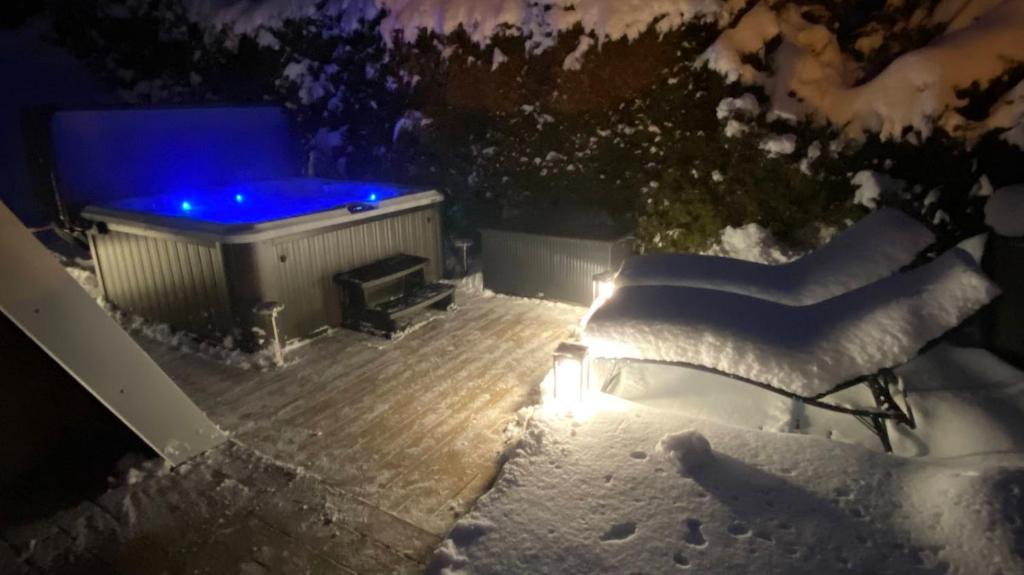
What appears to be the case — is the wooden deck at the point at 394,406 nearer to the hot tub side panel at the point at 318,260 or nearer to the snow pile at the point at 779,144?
the hot tub side panel at the point at 318,260

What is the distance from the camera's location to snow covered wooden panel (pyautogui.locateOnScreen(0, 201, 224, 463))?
2.48 metres

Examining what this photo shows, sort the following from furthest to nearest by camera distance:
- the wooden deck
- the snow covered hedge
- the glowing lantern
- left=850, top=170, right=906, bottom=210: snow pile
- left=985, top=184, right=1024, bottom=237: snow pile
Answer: left=850, top=170, right=906, bottom=210: snow pile → the snow covered hedge → left=985, top=184, right=1024, bottom=237: snow pile → the glowing lantern → the wooden deck

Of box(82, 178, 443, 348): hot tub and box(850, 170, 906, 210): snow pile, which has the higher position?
box(850, 170, 906, 210): snow pile

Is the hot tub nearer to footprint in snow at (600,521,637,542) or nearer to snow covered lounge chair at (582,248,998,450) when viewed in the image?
snow covered lounge chair at (582,248,998,450)

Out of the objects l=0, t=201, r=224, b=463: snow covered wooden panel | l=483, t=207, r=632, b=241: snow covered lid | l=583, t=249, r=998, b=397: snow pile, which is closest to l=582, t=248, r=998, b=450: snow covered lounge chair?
l=583, t=249, r=998, b=397: snow pile

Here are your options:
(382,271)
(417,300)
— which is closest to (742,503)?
(417,300)

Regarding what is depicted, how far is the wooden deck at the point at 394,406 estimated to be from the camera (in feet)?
8.80

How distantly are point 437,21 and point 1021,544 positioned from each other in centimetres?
569

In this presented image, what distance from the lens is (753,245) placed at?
4.69 meters

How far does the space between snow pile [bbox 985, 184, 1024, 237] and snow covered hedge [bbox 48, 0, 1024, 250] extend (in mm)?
224

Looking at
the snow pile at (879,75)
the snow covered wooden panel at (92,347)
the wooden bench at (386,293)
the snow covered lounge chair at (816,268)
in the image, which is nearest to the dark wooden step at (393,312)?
the wooden bench at (386,293)

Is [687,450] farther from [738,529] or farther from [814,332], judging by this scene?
[814,332]

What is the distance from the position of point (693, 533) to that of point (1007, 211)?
281cm

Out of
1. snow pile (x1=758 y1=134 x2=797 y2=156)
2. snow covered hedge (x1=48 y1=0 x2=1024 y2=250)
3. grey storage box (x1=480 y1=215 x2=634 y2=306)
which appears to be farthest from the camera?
grey storage box (x1=480 y1=215 x2=634 y2=306)
